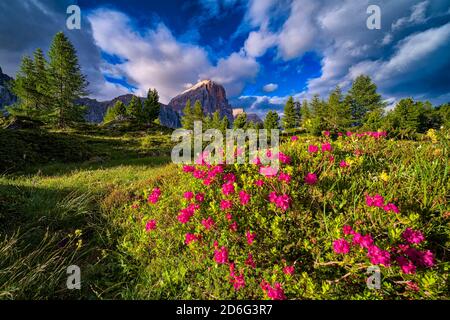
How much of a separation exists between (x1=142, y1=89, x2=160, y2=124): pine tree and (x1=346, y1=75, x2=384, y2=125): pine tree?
43895 mm

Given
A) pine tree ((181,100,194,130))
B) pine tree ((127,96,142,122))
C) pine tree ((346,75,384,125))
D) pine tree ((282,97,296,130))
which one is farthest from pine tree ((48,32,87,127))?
pine tree ((346,75,384,125))

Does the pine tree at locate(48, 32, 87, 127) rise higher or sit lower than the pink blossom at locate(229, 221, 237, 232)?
higher

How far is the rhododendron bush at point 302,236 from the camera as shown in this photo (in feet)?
6.29

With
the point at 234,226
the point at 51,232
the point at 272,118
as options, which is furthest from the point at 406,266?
the point at 272,118

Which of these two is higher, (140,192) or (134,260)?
(140,192)

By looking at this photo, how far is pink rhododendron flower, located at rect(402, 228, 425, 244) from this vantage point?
181cm

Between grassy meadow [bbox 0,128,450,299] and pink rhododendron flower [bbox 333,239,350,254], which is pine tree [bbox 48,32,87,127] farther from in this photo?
pink rhododendron flower [bbox 333,239,350,254]

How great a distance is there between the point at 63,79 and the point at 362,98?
57.0 m

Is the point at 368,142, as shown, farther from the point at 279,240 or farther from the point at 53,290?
the point at 53,290

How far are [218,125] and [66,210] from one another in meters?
42.6

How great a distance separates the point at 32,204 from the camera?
4.08m

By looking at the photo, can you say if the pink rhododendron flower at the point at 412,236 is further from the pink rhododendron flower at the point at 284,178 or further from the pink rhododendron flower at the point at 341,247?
the pink rhododendron flower at the point at 284,178

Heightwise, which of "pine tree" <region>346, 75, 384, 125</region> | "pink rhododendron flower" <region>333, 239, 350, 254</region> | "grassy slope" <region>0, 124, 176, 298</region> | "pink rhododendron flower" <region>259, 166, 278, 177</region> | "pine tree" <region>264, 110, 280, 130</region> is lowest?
"grassy slope" <region>0, 124, 176, 298</region>
